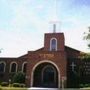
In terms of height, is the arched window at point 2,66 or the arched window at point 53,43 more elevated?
the arched window at point 53,43

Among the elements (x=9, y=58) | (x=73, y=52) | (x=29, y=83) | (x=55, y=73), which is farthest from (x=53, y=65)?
(x=9, y=58)

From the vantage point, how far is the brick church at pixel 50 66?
128 feet

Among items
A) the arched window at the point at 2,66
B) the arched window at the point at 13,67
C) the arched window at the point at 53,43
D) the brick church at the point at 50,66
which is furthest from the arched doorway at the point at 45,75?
the arched window at the point at 2,66

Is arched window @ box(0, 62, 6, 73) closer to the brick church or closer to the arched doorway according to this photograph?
the brick church

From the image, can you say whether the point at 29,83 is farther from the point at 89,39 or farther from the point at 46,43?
the point at 89,39

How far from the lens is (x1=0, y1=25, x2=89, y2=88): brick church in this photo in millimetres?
39125

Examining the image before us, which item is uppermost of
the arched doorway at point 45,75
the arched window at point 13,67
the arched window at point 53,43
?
the arched window at point 53,43

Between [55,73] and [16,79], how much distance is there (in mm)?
6621

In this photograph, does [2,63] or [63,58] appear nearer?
[63,58]

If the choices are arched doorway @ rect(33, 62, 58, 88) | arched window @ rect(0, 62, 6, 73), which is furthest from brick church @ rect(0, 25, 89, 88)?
arched window @ rect(0, 62, 6, 73)

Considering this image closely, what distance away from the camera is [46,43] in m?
45.1

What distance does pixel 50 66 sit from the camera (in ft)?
139

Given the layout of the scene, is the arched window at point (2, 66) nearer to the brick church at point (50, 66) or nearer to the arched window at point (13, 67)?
the brick church at point (50, 66)

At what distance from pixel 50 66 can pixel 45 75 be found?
1745mm
